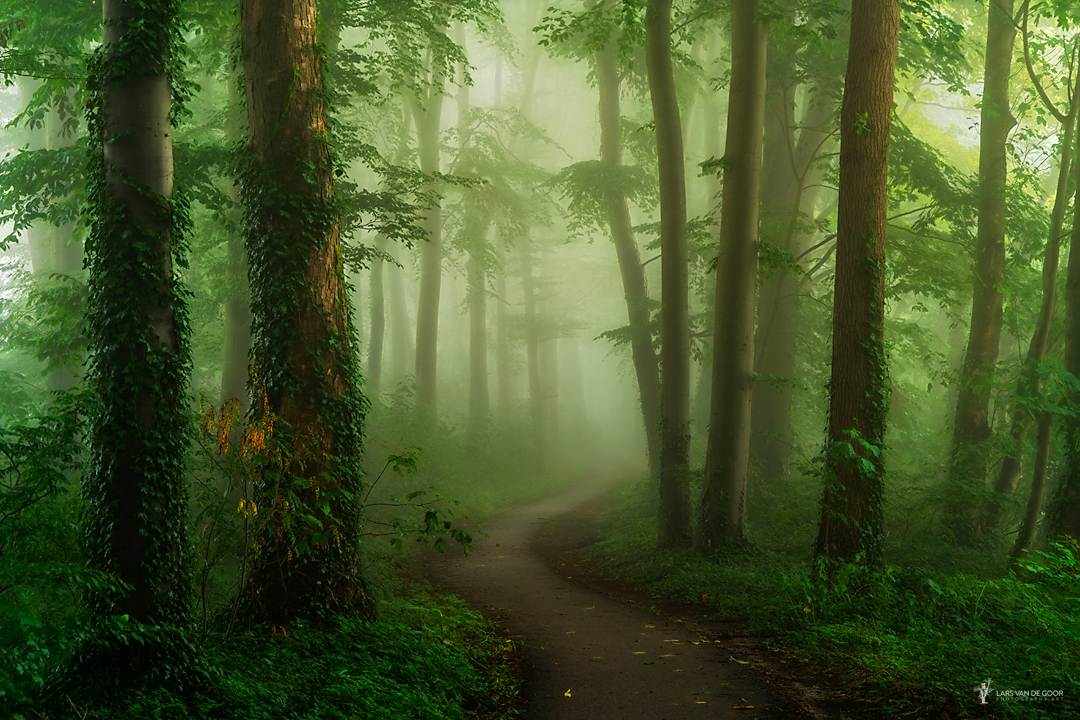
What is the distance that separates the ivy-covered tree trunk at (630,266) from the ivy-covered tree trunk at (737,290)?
5.01 meters

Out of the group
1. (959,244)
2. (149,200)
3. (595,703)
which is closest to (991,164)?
(959,244)

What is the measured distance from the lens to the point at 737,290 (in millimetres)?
10312

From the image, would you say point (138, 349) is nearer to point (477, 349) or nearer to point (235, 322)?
point (235, 322)

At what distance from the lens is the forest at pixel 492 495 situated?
4.56 metres

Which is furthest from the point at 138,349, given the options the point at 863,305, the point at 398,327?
the point at 398,327

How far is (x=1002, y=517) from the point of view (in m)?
13.4

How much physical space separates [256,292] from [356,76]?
6946 millimetres

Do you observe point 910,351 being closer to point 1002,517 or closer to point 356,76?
point 1002,517

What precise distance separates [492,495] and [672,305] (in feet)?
34.3

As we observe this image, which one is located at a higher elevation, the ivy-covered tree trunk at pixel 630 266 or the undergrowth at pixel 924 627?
the ivy-covered tree trunk at pixel 630 266

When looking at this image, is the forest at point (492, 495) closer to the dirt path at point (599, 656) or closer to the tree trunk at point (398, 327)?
the dirt path at point (599, 656)

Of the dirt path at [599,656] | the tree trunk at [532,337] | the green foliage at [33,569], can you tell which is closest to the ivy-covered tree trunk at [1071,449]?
the dirt path at [599,656]

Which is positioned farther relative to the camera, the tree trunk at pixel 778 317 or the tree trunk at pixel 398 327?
the tree trunk at pixel 398 327

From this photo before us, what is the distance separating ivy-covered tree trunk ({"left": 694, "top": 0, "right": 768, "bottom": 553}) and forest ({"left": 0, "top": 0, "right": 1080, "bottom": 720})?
5cm
